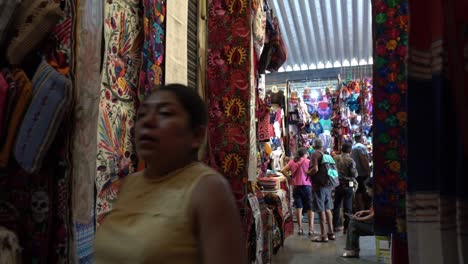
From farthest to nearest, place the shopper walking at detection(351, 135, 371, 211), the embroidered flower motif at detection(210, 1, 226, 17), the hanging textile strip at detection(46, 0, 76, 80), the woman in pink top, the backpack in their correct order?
the woman in pink top → the backpack → the shopper walking at detection(351, 135, 371, 211) → the embroidered flower motif at detection(210, 1, 226, 17) → the hanging textile strip at detection(46, 0, 76, 80)

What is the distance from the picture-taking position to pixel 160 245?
0.89 meters

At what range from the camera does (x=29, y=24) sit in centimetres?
131

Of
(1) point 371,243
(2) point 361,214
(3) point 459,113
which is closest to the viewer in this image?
(3) point 459,113

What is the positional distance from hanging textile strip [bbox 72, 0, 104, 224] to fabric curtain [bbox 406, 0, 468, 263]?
1.06 m

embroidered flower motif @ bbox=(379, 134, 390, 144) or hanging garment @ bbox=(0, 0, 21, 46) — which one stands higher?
hanging garment @ bbox=(0, 0, 21, 46)

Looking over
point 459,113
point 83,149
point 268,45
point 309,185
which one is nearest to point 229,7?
point 268,45

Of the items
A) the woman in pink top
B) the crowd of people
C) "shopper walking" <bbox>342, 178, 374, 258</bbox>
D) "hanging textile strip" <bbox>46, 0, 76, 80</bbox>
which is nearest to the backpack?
the crowd of people

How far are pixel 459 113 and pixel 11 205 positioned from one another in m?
1.38

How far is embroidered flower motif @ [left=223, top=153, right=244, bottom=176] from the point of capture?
2.89 meters

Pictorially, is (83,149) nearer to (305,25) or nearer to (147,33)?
(147,33)

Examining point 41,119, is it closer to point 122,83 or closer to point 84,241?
point 84,241

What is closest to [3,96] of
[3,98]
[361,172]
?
[3,98]

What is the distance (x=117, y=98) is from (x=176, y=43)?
2.21 ft

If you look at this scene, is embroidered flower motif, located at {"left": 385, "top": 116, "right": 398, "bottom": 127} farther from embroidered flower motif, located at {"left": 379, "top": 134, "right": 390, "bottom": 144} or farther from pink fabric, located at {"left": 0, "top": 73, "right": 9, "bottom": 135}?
pink fabric, located at {"left": 0, "top": 73, "right": 9, "bottom": 135}
